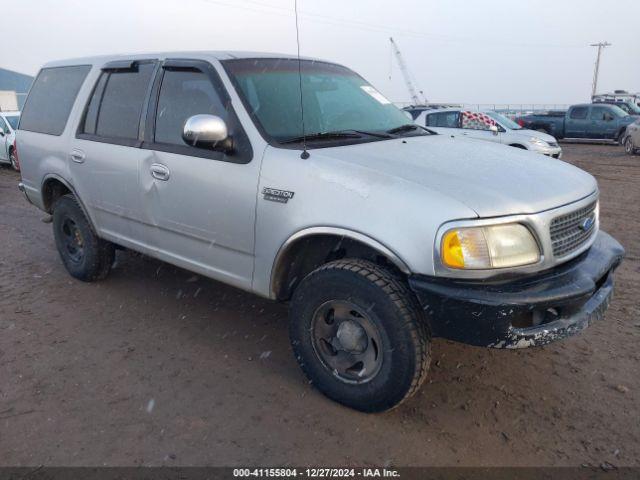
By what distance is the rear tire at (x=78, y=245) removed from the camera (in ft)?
15.3

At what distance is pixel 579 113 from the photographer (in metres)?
21.4

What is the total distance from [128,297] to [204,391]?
5.85ft

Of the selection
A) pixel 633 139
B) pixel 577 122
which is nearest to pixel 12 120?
pixel 633 139

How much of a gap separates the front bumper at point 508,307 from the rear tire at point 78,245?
3.19m

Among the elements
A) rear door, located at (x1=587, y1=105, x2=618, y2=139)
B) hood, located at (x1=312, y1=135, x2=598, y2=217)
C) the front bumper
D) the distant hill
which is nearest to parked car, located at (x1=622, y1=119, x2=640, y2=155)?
rear door, located at (x1=587, y1=105, x2=618, y2=139)

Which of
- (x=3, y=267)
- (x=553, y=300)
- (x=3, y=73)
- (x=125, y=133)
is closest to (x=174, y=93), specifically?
(x=125, y=133)

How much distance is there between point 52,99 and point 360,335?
12.2 feet

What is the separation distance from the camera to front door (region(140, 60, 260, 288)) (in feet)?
10.4

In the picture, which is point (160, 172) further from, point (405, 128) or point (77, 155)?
point (405, 128)

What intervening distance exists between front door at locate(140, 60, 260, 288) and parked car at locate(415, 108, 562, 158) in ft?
28.8

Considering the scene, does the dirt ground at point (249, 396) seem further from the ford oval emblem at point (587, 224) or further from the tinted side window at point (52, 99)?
the tinted side window at point (52, 99)

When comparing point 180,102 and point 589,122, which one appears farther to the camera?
point 589,122

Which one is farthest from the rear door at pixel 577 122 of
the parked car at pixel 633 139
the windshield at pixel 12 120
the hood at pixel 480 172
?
the hood at pixel 480 172

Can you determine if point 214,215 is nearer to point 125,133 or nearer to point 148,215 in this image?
point 148,215
